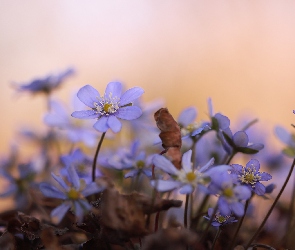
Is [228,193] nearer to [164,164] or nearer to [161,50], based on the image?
[164,164]

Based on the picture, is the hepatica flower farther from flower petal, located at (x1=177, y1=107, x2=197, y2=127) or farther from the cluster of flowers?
flower petal, located at (x1=177, y1=107, x2=197, y2=127)

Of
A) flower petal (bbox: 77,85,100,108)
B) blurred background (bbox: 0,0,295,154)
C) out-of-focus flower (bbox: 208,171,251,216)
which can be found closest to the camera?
out-of-focus flower (bbox: 208,171,251,216)

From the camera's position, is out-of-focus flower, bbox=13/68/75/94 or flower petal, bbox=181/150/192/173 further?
out-of-focus flower, bbox=13/68/75/94

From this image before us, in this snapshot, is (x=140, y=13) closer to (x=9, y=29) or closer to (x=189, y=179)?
(x=9, y=29)

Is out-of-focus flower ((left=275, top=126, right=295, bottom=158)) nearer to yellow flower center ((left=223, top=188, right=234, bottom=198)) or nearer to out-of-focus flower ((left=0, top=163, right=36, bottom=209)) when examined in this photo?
yellow flower center ((left=223, top=188, right=234, bottom=198))

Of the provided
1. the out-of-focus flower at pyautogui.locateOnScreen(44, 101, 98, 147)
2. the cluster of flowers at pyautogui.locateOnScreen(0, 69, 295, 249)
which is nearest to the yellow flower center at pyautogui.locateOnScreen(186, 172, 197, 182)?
the cluster of flowers at pyautogui.locateOnScreen(0, 69, 295, 249)

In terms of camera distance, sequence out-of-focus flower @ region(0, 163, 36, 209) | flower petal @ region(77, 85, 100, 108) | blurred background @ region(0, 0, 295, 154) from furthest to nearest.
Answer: blurred background @ region(0, 0, 295, 154) < out-of-focus flower @ region(0, 163, 36, 209) < flower petal @ region(77, 85, 100, 108)

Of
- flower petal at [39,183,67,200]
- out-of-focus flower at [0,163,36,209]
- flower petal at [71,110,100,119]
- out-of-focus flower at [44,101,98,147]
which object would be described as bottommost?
out-of-focus flower at [0,163,36,209]

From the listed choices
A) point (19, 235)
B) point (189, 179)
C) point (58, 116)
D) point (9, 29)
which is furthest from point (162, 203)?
point (9, 29)

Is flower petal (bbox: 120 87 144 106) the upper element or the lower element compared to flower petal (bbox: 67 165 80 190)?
upper
